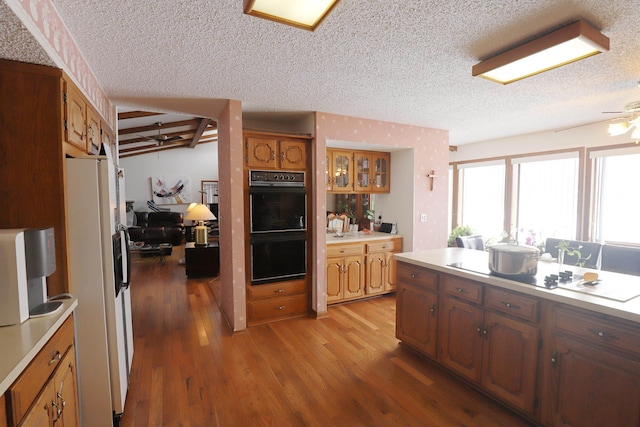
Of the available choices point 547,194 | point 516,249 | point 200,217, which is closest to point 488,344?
point 516,249

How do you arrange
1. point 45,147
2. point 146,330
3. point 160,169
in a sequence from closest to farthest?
point 45,147
point 146,330
point 160,169

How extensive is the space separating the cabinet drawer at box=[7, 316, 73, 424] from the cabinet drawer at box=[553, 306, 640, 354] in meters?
2.43

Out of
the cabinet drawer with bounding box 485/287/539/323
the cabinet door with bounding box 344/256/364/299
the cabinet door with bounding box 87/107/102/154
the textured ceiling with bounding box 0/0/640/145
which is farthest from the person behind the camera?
the cabinet door with bounding box 344/256/364/299

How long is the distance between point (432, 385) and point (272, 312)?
1.80 m

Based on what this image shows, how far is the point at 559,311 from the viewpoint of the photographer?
1.68 meters

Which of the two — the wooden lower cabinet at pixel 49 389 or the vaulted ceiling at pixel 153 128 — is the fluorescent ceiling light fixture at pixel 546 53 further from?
the vaulted ceiling at pixel 153 128

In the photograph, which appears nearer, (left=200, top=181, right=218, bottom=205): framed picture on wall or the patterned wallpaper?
the patterned wallpaper

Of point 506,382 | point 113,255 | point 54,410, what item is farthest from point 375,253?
point 54,410

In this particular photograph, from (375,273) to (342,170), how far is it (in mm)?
1470

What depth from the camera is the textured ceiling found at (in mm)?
1554

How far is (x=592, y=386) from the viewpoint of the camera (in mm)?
1549

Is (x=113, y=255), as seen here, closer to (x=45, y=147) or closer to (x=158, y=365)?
(x=45, y=147)

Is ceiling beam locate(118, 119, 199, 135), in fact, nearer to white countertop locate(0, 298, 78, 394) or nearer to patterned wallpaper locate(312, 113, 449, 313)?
patterned wallpaper locate(312, 113, 449, 313)

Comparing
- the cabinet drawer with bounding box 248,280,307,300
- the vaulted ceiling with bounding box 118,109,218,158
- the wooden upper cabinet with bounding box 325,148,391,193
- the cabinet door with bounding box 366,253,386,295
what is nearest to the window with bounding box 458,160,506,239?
the wooden upper cabinet with bounding box 325,148,391,193
